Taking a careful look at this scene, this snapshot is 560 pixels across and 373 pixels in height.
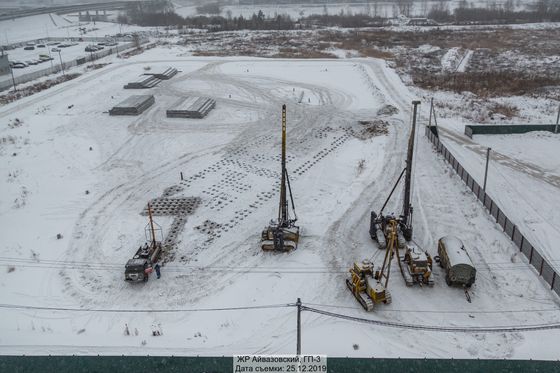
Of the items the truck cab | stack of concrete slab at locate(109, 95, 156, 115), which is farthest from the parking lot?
the truck cab

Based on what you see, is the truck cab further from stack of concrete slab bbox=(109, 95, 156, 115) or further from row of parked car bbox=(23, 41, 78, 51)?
row of parked car bbox=(23, 41, 78, 51)

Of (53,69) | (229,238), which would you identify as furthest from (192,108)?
(53,69)

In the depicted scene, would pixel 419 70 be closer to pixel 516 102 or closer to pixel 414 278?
pixel 516 102

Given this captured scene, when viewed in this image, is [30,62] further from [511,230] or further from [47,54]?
[511,230]

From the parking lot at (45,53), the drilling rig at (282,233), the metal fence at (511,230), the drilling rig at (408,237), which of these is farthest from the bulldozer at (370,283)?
the parking lot at (45,53)

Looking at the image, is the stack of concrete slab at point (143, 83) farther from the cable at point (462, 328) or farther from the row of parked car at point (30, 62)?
the cable at point (462, 328)

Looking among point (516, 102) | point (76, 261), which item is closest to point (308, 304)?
point (76, 261)

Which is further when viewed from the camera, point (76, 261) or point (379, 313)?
point (76, 261)

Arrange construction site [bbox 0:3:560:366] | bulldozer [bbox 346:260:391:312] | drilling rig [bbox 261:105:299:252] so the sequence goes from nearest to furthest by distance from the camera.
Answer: construction site [bbox 0:3:560:366]
bulldozer [bbox 346:260:391:312]
drilling rig [bbox 261:105:299:252]
